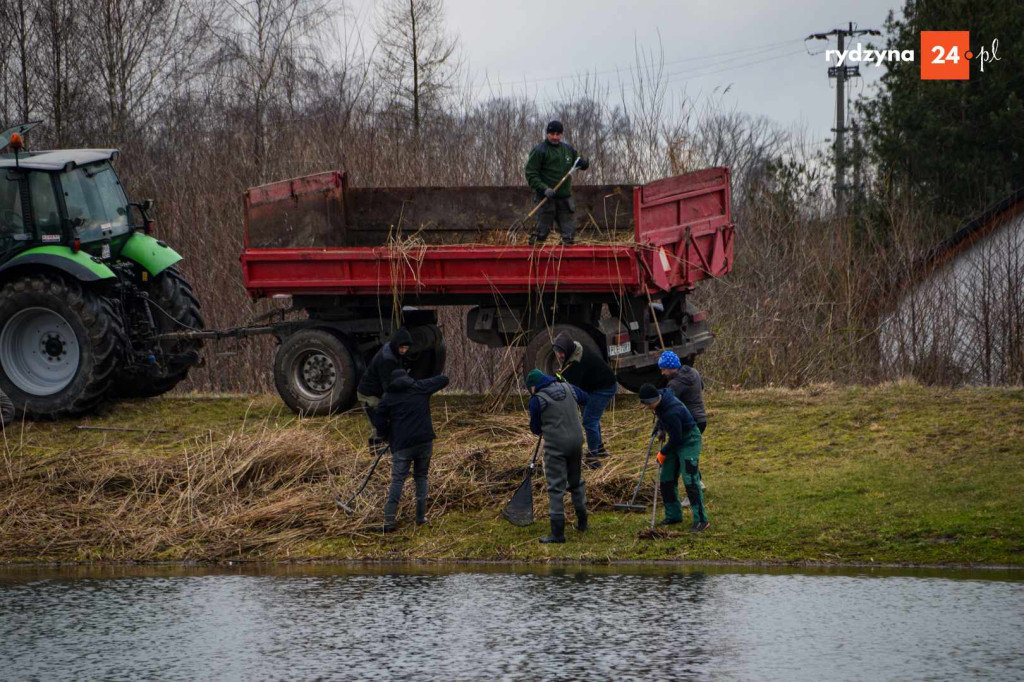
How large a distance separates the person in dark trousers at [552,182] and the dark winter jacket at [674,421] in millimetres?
4632

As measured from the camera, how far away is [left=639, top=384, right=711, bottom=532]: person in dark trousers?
11.1 meters

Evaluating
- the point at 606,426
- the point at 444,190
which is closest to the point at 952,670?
the point at 606,426

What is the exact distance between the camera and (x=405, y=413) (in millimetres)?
11625

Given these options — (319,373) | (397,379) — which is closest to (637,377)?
(319,373)

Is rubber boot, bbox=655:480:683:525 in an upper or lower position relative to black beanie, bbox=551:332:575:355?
lower

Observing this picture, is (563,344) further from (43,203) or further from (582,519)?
(43,203)

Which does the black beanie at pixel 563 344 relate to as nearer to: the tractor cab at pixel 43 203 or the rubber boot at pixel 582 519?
the rubber boot at pixel 582 519

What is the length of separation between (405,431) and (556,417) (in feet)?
4.57

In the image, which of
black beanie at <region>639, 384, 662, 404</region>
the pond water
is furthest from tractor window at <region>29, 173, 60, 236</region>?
black beanie at <region>639, 384, 662, 404</region>

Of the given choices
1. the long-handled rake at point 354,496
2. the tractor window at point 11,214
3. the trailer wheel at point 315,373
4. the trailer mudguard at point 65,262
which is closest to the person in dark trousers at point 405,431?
the long-handled rake at point 354,496

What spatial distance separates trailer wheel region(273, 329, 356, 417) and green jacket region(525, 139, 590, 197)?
301cm

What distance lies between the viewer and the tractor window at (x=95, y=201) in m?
15.8

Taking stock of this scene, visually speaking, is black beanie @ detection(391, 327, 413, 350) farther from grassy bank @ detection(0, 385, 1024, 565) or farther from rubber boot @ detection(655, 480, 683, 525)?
rubber boot @ detection(655, 480, 683, 525)

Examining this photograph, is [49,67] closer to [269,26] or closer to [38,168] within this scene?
[269,26]
